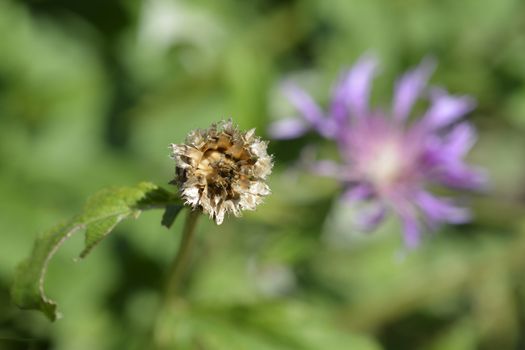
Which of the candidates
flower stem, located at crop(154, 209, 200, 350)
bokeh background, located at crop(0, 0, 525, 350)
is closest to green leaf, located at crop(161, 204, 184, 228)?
flower stem, located at crop(154, 209, 200, 350)

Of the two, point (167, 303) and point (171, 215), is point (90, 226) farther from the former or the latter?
point (167, 303)

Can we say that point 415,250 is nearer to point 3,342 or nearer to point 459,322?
point 459,322

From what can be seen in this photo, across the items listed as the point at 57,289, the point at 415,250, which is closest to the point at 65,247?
the point at 57,289

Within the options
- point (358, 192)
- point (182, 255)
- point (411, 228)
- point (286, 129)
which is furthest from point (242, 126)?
point (182, 255)

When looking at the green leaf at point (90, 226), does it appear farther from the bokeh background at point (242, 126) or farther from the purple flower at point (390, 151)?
the purple flower at point (390, 151)

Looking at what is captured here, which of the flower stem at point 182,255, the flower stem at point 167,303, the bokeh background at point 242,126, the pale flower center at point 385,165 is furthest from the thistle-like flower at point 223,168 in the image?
the pale flower center at point 385,165
